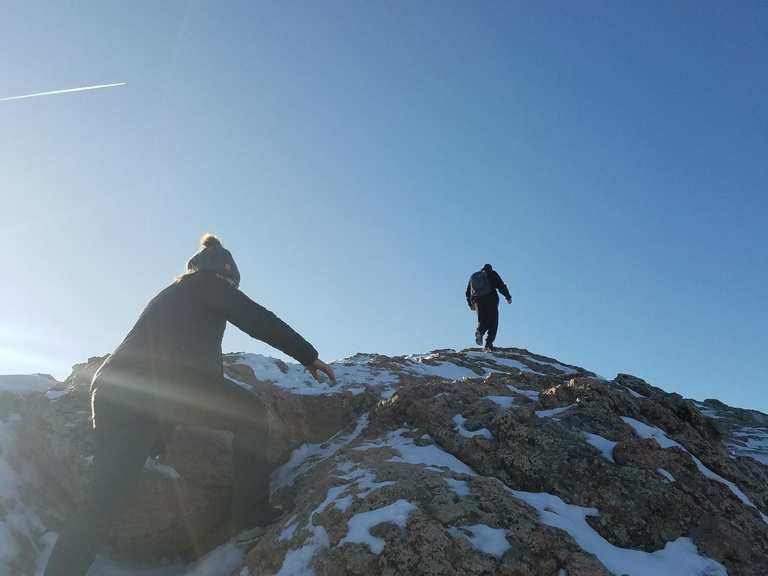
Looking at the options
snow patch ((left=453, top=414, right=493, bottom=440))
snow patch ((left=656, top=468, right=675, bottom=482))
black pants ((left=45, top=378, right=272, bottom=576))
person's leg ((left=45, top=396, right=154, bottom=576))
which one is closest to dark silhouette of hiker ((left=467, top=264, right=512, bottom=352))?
snow patch ((left=453, top=414, right=493, bottom=440))

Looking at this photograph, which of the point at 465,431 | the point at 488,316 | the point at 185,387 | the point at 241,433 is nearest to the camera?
the point at 185,387

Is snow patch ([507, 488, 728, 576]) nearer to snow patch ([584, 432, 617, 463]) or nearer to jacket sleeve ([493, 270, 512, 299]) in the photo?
snow patch ([584, 432, 617, 463])

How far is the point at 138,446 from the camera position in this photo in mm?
5105

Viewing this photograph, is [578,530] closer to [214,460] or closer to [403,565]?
[403,565]

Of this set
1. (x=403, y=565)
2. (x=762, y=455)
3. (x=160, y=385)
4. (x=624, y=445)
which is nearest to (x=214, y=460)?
(x=160, y=385)

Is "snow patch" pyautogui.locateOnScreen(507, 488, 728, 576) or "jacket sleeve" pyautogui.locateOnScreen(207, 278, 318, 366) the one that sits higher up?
A: "jacket sleeve" pyautogui.locateOnScreen(207, 278, 318, 366)

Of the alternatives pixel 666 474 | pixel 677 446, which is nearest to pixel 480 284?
pixel 677 446

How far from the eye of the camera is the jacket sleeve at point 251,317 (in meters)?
5.75

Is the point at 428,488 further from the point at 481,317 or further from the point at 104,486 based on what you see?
the point at 481,317

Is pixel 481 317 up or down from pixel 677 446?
up

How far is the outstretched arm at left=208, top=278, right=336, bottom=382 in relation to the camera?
575cm

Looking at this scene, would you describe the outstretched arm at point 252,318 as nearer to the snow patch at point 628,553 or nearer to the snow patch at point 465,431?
the snow patch at point 465,431

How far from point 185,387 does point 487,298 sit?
566 inches

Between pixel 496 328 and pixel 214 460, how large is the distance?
13.9 meters
